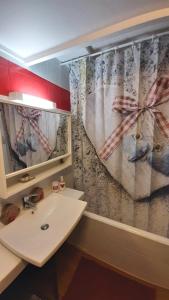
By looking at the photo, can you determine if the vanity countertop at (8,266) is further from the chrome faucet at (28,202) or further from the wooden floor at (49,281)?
the wooden floor at (49,281)

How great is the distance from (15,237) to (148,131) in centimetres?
131

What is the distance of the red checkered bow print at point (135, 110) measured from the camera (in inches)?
48.2

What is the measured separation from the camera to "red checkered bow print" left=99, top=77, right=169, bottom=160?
48.2 inches

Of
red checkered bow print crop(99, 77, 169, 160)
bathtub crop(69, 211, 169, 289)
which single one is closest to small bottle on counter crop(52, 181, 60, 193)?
bathtub crop(69, 211, 169, 289)

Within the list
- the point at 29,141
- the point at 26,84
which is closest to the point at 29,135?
the point at 29,141

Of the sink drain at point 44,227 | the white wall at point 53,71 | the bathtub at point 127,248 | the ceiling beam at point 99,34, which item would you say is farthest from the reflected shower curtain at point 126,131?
the sink drain at point 44,227

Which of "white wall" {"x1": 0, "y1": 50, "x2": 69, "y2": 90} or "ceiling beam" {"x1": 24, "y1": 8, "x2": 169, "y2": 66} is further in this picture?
"white wall" {"x1": 0, "y1": 50, "x2": 69, "y2": 90}

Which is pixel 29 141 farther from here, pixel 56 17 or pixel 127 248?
pixel 127 248

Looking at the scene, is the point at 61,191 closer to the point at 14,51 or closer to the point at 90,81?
the point at 90,81

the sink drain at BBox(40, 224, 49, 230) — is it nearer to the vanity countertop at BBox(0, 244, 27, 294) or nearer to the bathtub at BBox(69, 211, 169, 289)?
the vanity countertop at BBox(0, 244, 27, 294)

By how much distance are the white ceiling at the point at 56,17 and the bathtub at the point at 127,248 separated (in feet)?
5.13

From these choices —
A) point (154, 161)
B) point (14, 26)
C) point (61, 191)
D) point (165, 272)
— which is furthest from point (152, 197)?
point (14, 26)

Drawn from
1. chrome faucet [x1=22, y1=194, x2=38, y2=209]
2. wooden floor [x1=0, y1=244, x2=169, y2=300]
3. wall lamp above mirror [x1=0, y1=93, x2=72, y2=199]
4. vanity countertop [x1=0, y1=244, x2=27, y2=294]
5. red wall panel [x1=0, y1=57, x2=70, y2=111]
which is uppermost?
red wall panel [x1=0, y1=57, x2=70, y2=111]

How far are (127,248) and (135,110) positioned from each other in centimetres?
124
